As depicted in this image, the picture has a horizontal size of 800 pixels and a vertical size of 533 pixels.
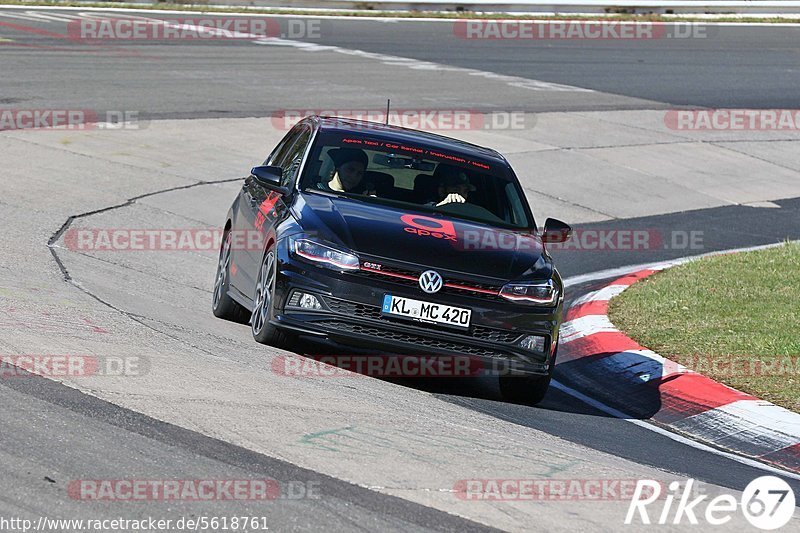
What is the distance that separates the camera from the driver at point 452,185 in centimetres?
893

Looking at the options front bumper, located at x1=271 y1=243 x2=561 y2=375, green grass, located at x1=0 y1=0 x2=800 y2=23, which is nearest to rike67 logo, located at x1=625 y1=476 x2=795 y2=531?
front bumper, located at x1=271 y1=243 x2=561 y2=375

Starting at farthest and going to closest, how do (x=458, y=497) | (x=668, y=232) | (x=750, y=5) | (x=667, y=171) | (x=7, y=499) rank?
(x=750, y=5) < (x=667, y=171) < (x=668, y=232) < (x=458, y=497) < (x=7, y=499)

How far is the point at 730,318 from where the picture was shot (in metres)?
10.4

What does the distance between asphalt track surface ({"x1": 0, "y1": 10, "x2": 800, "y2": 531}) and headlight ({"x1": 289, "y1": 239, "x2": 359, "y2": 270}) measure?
2.82ft

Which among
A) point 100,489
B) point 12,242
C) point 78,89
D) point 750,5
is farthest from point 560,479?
point 750,5

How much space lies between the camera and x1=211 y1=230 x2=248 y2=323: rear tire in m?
9.45

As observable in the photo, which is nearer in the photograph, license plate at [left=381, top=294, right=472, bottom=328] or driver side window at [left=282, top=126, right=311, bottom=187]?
license plate at [left=381, top=294, right=472, bottom=328]

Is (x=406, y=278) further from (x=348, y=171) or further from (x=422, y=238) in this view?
(x=348, y=171)

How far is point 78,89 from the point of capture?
63.2ft

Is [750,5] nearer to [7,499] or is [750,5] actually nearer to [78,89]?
[78,89]

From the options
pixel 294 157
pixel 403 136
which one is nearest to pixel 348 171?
pixel 294 157

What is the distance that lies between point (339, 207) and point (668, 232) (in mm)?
7714

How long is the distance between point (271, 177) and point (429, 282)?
5.43 feet

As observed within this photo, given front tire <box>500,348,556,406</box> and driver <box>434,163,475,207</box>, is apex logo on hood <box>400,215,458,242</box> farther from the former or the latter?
front tire <box>500,348,556,406</box>
